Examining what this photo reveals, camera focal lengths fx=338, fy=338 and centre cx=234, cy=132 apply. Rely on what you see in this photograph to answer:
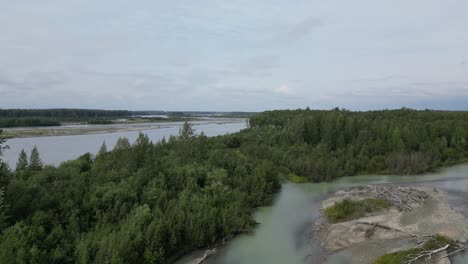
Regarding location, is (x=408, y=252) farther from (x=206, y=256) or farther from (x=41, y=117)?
(x=41, y=117)

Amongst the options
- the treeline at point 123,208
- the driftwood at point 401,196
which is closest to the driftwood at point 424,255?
the driftwood at point 401,196

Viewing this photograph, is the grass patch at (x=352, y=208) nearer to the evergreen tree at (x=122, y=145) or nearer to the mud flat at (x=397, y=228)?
the mud flat at (x=397, y=228)

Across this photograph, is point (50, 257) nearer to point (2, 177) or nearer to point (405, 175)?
point (2, 177)

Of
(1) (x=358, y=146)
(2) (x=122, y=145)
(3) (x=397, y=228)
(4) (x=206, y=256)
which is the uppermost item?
(2) (x=122, y=145)

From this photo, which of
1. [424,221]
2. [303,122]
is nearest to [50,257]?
[424,221]

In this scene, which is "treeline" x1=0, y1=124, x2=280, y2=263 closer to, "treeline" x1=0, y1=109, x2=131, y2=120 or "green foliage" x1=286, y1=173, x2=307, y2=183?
"green foliage" x1=286, y1=173, x2=307, y2=183

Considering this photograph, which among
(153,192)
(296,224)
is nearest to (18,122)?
(153,192)

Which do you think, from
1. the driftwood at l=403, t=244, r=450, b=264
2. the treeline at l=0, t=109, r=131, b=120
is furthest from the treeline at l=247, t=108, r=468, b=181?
the treeline at l=0, t=109, r=131, b=120

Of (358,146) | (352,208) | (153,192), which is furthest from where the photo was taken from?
(358,146)
